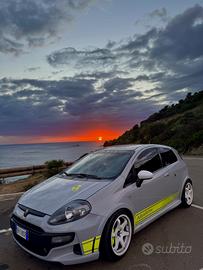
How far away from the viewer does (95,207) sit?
3.48 m

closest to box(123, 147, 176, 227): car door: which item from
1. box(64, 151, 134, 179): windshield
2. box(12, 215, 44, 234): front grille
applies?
box(64, 151, 134, 179): windshield

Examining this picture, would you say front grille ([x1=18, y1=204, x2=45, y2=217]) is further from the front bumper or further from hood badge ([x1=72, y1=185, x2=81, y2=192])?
hood badge ([x1=72, y1=185, x2=81, y2=192])

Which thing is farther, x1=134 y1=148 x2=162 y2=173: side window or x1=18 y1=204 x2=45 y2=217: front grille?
x1=134 y1=148 x2=162 y2=173: side window

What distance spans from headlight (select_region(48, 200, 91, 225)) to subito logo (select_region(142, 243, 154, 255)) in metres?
1.20

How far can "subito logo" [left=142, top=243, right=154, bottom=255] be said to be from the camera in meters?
3.85

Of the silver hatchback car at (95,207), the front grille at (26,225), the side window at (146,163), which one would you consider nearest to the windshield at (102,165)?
the silver hatchback car at (95,207)

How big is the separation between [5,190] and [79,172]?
5.83 metres

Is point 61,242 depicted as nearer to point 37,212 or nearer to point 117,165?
point 37,212

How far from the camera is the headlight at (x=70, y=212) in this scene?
3.32 m

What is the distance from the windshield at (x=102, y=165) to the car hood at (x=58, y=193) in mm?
275

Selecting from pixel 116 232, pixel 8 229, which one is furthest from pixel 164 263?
pixel 8 229

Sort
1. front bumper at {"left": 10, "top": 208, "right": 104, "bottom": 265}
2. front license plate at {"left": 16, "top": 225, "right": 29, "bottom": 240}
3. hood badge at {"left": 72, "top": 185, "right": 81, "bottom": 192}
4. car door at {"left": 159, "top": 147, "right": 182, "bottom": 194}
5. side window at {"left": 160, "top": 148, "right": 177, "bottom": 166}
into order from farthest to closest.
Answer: side window at {"left": 160, "top": 148, "right": 177, "bottom": 166} < car door at {"left": 159, "top": 147, "right": 182, "bottom": 194} < hood badge at {"left": 72, "top": 185, "right": 81, "bottom": 192} < front license plate at {"left": 16, "top": 225, "right": 29, "bottom": 240} < front bumper at {"left": 10, "top": 208, "right": 104, "bottom": 265}

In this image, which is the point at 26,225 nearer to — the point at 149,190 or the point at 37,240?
the point at 37,240

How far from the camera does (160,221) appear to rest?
5047 mm
